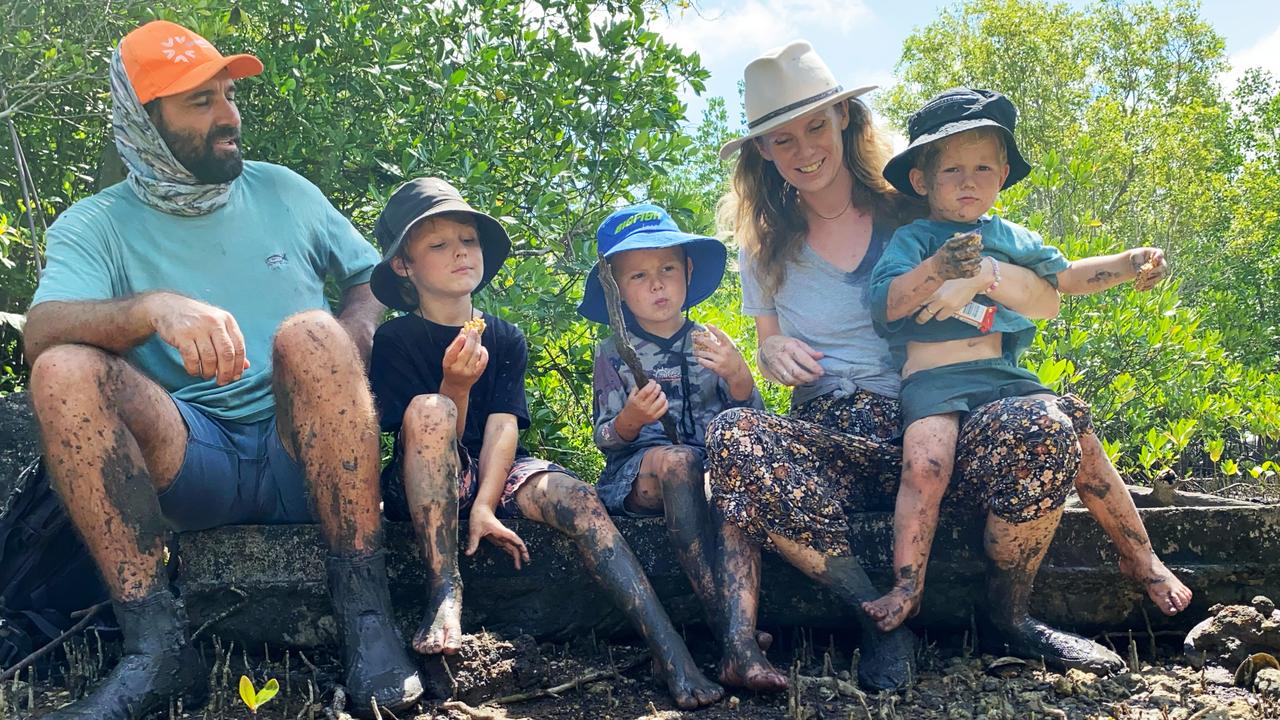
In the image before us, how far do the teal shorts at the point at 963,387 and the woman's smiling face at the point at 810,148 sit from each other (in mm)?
727

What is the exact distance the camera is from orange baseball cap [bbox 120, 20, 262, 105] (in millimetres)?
3088

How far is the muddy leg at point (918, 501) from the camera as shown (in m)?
2.83

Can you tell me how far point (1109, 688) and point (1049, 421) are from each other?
686mm

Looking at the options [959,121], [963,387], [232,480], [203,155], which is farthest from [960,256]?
[203,155]

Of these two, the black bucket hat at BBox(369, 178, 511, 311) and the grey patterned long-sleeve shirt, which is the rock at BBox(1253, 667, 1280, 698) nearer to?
the grey patterned long-sleeve shirt

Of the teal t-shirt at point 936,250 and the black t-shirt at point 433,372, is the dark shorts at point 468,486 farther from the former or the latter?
the teal t-shirt at point 936,250

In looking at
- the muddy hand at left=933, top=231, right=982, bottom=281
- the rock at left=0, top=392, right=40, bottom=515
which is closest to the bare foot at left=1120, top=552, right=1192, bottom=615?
the muddy hand at left=933, top=231, right=982, bottom=281

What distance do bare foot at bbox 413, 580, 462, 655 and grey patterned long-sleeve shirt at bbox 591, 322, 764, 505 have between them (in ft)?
2.20

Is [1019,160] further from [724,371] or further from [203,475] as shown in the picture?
[203,475]

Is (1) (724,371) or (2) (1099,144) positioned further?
(2) (1099,144)

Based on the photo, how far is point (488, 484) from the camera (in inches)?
119

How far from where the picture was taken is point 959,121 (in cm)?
310

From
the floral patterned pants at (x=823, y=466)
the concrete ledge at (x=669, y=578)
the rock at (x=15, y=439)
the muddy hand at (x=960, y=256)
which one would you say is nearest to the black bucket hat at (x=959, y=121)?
the muddy hand at (x=960, y=256)

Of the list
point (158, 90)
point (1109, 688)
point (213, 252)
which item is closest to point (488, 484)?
point (213, 252)
